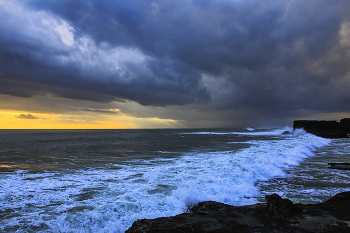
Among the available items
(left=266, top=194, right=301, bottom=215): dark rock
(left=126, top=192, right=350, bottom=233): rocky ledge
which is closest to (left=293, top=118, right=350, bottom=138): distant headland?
(left=126, top=192, right=350, bottom=233): rocky ledge

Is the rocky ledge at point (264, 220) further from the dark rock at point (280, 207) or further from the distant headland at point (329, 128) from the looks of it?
the distant headland at point (329, 128)

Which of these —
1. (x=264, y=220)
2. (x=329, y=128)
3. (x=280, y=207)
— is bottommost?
(x=264, y=220)

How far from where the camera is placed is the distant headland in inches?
2263

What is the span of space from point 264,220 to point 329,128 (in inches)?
2873

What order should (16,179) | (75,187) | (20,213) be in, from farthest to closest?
(16,179), (75,187), (20,213)

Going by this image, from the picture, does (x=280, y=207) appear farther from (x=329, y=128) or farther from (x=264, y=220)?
(x=329, y=128)

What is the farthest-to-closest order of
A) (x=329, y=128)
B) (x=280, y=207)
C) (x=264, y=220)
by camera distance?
(x=329, y=128)
(x=280, y=207)
(x=264, y=220)

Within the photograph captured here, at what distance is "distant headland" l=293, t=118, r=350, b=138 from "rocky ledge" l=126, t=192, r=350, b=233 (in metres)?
66.4

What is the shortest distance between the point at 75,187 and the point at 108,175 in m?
2.51

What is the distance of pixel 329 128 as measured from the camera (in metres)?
61.2

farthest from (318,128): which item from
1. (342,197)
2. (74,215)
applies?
(74,215)

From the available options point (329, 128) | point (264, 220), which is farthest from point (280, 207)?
point (329, 128)

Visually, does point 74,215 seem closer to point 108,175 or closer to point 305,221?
point 108,175

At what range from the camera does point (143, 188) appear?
8.83 meters
